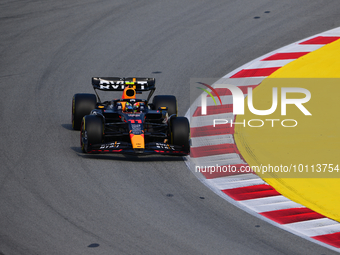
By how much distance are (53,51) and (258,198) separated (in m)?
10.5

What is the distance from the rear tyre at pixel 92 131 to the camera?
11.7 metres

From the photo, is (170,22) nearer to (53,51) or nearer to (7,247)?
(53,51)

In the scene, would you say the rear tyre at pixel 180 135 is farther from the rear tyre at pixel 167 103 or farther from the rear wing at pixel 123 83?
the rear wing at pixel 123 83

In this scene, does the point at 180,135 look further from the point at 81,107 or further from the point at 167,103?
the point at 81,107

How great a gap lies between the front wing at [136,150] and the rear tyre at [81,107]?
5.76ft

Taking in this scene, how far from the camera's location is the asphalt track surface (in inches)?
350

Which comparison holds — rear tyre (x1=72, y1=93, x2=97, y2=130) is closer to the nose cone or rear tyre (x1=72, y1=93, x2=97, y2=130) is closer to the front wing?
the front wing

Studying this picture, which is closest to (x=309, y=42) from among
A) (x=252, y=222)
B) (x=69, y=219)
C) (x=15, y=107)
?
(x=15, y=107)

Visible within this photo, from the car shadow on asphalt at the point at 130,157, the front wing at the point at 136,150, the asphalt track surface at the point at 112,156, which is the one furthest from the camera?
the car shadow on asphalt at the point at 130,157

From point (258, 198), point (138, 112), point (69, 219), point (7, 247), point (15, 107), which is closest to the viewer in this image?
point (7, 247)

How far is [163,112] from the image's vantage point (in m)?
12.8

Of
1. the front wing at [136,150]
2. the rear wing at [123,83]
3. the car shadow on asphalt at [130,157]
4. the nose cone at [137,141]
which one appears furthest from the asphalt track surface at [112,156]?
the rear wing at [123,83]

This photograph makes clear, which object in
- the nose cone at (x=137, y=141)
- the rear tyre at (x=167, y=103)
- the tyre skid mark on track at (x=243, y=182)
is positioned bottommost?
the tyre skid mark on track at (x=243, y=182)

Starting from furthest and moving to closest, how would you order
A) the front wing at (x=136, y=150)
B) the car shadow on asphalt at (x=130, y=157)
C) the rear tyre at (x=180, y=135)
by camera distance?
1. the car shadow on asphalt at (x=130, y=157)
2. the rear tyre at (x=180, y=135)
3. the front wing at (x=136, y=150)
